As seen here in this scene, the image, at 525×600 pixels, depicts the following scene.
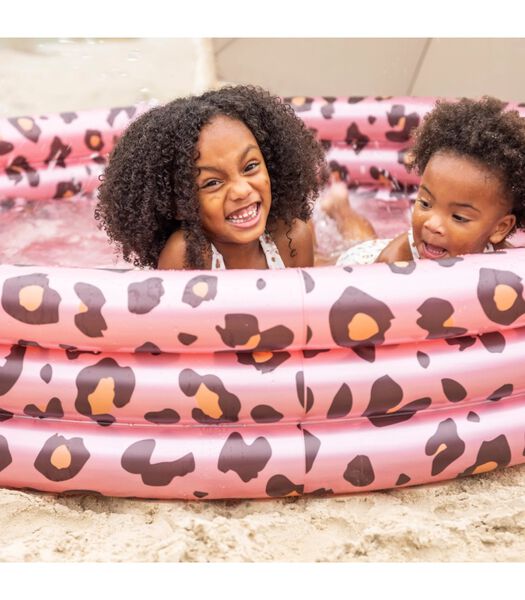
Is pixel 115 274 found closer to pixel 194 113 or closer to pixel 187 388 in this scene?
pixel 187 388

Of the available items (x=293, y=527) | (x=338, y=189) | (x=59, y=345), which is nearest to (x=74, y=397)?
(x=59, y=345)

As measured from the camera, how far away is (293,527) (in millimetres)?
1688

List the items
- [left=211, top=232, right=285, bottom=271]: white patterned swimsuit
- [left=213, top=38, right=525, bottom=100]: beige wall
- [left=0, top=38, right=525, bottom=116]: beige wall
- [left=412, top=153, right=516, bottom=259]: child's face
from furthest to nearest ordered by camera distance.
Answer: [left=0, top=38, right=525, bottom=116]: beige wall < [left=213, top=38, right=525, bottom=100]: beige wall < [left=211, top=232, right=285, bottom=271]: white patterned swimsuit < [left=412, top=153, right=516, bottom=259]: child's face

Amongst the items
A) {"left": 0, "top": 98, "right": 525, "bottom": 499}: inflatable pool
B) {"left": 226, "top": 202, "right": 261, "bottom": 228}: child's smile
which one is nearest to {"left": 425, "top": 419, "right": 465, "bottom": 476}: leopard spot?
{"left": 0, "top": 98, "right": 525, "bottom": 499}: inflatable pool

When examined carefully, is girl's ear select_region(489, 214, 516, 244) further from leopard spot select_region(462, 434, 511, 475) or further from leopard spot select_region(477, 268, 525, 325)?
leopard spot select_region(462, 434, 511, 475)

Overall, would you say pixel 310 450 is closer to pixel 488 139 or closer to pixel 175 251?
pixel 175 251

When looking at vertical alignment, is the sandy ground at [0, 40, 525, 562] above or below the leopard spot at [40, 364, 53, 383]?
below

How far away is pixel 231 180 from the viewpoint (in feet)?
6.23

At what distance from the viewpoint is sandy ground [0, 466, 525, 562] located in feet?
5.20

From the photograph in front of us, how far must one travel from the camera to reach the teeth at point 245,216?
1.95 m

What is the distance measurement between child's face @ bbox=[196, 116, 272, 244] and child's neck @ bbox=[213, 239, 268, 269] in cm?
15

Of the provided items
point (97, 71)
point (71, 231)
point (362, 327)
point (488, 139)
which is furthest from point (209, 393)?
point (97, 71)

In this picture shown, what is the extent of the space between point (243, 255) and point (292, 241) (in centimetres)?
20

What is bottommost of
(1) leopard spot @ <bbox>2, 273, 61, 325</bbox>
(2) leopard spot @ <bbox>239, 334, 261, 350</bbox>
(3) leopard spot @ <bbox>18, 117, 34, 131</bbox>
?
(3) leopard spot @ <bbox>18, 117, 34, 131</bbox>
